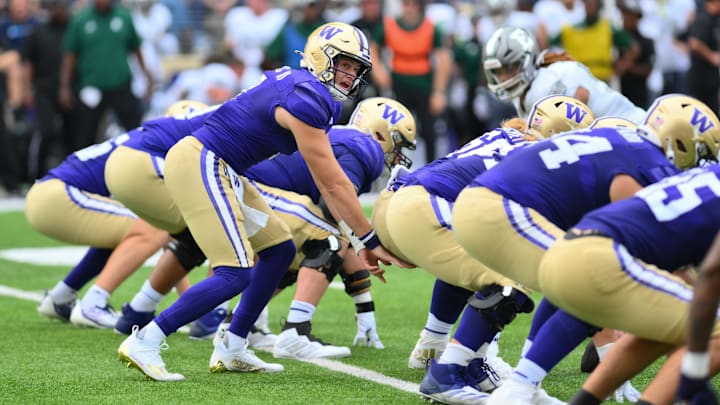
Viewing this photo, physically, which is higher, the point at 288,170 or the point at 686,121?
the point at 686,121

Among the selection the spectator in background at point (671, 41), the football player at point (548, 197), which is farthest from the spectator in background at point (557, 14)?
the football player at point (548, 197)

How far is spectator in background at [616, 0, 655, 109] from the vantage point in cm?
1383

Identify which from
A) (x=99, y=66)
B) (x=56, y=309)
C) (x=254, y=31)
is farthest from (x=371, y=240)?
(x=254, y=31)

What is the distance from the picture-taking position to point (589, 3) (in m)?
13.1

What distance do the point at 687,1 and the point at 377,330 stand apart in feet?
33.0

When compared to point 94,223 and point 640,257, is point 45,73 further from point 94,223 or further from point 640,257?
point 640,257

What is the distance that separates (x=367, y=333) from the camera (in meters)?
6.89

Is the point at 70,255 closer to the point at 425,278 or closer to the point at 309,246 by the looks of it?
the point at 425,278

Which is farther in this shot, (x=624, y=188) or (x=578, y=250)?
(x=624, y=188)

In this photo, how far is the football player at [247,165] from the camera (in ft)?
18.0

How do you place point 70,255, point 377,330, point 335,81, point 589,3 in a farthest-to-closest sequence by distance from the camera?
1. point 589,3
2. point 70,255
3. point 377,330
4. point 335,81

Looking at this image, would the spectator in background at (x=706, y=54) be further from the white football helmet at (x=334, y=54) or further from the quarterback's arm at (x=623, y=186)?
the quarterback's arm at (x=623, y=186)

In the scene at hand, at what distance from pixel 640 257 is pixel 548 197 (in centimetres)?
54

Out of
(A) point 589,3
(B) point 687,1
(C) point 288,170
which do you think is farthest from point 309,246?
(B) point 687,1
